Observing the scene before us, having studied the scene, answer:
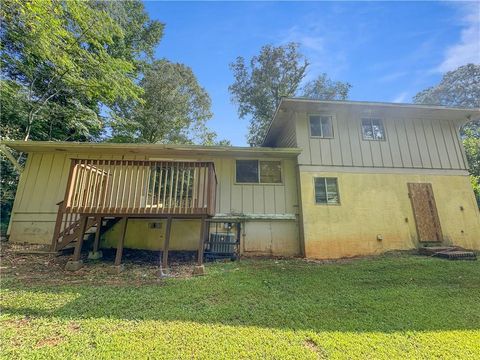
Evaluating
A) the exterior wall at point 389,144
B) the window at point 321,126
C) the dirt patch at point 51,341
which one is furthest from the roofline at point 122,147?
the dirt patch at point 51,341

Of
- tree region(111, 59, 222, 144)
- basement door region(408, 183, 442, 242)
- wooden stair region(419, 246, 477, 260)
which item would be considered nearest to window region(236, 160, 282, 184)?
basement door region(408, 183, 442, 242)

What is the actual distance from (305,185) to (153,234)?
Result: 5325 millimetres

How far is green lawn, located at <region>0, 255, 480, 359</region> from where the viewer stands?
111 inches

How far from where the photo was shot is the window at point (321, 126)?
848cm

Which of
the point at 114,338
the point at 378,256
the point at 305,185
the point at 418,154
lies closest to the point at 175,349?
the point at 114,338

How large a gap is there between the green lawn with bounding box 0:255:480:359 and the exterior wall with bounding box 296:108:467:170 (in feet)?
13.5

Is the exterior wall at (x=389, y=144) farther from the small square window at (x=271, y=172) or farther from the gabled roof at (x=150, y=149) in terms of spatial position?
the gabled roof at (x=150, y=149)

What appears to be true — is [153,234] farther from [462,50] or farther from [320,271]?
[462,50]

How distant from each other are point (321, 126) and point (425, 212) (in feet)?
15.2

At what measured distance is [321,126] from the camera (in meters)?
8.55

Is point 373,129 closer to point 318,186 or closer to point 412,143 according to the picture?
point 412,143

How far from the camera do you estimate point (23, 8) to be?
22.5 ft

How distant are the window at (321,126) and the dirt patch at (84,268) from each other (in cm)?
605

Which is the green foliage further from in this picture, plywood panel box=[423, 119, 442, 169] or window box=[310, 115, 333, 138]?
plywood panel box=[423, 119, 442, 169]
